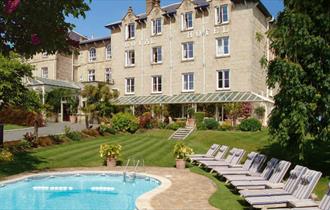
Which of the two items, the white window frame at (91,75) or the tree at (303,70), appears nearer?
the tree at (303,70)

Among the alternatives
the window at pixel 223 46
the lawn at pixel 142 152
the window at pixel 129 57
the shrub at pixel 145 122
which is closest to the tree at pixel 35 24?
the lawn at pixel 142 152

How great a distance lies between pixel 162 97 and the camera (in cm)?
4462

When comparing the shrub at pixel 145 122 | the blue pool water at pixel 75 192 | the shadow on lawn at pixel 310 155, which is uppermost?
the shrub at pixel 145 122

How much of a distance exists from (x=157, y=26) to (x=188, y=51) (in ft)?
17.6

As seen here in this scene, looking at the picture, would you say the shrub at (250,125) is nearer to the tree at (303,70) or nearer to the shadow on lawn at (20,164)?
the shadow on lawn at (20,164)

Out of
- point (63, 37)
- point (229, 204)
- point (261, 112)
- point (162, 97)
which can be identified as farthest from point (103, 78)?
point (63, 37)

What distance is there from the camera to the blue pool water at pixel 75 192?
12875mm

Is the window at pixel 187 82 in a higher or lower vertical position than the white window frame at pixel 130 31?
lower

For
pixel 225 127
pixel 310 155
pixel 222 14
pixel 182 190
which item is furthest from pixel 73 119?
pixel 182 190

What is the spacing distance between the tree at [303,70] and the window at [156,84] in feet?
102

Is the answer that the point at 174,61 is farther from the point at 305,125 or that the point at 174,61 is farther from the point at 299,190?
the point at 299,190

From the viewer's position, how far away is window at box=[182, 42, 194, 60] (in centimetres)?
4388

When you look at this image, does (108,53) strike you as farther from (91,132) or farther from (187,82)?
(91,132)

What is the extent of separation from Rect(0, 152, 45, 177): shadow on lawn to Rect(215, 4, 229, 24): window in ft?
85.3
